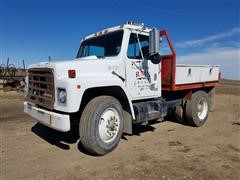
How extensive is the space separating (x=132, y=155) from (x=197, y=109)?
11.8 ft

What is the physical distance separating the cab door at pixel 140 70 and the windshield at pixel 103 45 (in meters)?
0.28

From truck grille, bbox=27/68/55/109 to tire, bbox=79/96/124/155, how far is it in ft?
2.41

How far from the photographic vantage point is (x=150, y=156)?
15.9ft

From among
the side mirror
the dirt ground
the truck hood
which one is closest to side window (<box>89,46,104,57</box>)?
the truck hood

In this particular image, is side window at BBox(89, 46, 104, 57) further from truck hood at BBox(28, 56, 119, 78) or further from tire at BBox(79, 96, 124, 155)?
tire at BBox(79, 96, 124, 155)

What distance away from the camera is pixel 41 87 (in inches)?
199

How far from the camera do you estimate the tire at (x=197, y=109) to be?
7.45m

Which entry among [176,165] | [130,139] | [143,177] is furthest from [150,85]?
[143,177]

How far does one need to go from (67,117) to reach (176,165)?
2116 millimetres

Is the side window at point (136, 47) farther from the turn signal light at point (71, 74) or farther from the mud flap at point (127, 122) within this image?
the turn signal light at point (71, 74)

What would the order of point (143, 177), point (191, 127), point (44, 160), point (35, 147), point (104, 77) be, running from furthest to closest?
point (191, 127) < point (35, 147) < point (104, 77) < point (44, 160) < point (143, 177)

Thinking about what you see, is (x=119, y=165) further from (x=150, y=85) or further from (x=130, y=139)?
(x=150, y=85)

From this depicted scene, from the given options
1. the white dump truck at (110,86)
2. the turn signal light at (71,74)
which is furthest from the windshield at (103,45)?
the turn signal light at (71,74)

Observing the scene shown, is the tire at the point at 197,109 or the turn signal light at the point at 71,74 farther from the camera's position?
the tire at the point at 197,109
